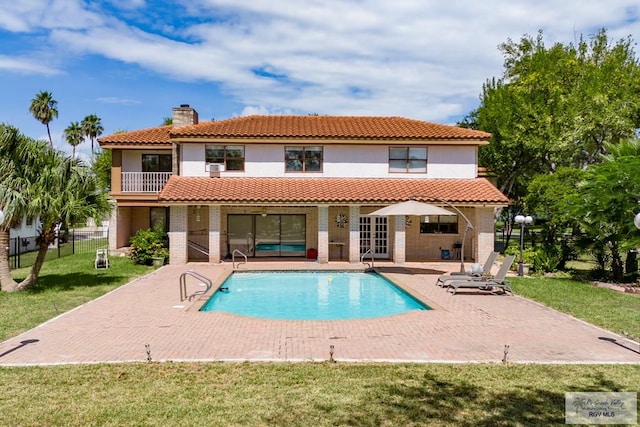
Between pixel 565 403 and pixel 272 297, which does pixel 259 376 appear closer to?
pixel 565 403

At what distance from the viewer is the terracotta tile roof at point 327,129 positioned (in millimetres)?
25344

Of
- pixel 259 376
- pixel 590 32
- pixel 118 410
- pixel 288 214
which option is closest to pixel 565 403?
pixel 259 376

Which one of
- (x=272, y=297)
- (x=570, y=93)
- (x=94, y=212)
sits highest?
(x=570, y=93)

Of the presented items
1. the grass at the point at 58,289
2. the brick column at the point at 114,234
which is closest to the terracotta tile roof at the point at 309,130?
the brick column at the point at 114,234

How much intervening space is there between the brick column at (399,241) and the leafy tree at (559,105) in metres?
12.3

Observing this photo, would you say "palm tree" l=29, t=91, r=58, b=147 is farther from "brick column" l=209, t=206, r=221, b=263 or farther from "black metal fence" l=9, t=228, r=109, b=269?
"brick column" l=209, t=206, r=221, b=263

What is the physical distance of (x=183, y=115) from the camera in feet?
92.6

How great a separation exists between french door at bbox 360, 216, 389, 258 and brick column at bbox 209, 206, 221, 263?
301 inches

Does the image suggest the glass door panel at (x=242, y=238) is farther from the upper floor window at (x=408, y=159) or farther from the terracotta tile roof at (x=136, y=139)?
the upper floor window at (x=408, y=159)

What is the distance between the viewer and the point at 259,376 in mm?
8055

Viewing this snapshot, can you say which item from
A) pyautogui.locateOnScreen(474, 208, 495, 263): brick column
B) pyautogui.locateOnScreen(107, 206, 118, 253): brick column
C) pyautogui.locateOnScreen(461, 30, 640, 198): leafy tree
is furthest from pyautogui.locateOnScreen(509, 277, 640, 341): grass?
pyautogui.locateOnScreen(107, 206, 118, 253): brick column

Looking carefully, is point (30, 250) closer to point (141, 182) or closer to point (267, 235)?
point (141, 182)

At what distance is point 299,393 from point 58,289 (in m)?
12.5

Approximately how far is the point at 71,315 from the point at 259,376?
7.15 m
